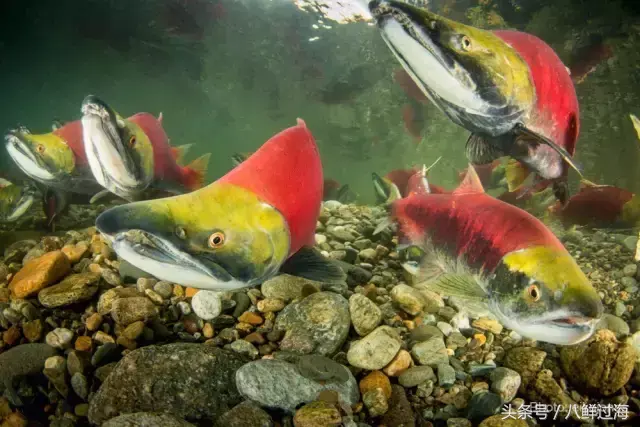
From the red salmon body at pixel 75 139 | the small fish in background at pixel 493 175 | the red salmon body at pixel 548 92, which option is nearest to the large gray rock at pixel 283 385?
the red salmon body at pixel 548 92

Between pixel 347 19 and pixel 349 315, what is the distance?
1559 centimetres

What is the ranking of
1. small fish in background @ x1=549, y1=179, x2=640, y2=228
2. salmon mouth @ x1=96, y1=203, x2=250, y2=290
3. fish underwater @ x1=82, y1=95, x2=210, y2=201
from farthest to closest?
small fish in background @ x1=549, y1=179, x2=640, y2=228 < fish underwater @ x1=82, y1=95, x2=210, y2=201 < salmon mouth @ x1=96, y1=203, x2=250, y2=290

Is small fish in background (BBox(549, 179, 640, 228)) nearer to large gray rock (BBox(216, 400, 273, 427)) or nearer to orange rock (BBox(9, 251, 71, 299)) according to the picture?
large gray rock (BBox(216, 400, 273, 427))

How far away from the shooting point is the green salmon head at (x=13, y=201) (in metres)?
4.57

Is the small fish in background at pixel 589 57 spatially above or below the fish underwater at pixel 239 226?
above

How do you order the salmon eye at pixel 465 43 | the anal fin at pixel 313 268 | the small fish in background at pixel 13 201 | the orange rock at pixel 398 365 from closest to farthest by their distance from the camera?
the salmon eye at pixel 465 43 → the anal fin at pixel 313 268 → the orange rock at pixel 398 365 → the small fish in background at pixel 13 201

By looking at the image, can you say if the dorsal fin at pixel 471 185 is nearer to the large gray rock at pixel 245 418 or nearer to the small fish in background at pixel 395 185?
the small fish in background at pixel 395 185

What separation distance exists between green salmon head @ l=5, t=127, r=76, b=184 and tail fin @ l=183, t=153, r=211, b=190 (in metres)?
0.90

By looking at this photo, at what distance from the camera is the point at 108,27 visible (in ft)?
59.0

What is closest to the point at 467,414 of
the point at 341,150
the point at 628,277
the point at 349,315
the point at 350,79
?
the point at 349,315

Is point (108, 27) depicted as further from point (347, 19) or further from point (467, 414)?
point (467, 414)

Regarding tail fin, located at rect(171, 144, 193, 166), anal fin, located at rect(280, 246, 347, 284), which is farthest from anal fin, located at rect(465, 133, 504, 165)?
tail fin, located at rect(171, 144, 193, 166)

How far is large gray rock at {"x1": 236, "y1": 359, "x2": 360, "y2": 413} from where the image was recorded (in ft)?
6.84

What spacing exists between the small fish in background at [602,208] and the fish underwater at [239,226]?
10.8 ft
